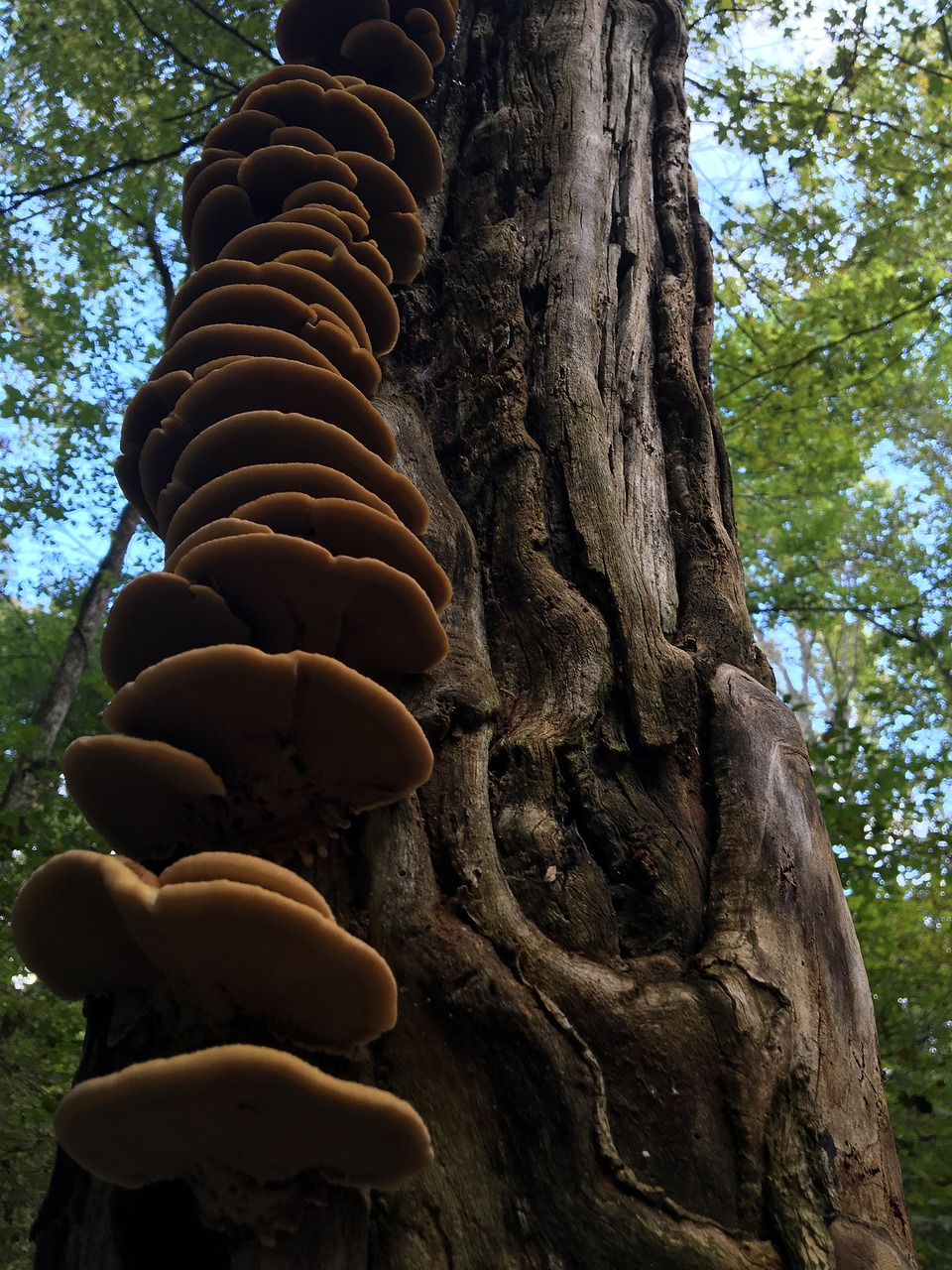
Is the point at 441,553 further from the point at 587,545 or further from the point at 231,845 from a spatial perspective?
the point at 231,845

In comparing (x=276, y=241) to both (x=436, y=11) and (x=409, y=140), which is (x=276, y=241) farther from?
(x=436, y=11)

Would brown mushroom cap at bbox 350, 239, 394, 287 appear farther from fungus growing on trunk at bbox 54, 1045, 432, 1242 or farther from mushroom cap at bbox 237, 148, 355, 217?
fungus growing on trunk at bbox 54, 1045, 432, 1242

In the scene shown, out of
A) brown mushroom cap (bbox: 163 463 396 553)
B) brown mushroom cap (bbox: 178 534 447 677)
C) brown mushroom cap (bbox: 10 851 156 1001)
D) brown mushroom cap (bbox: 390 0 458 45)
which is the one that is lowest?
brown mushroom cap (bbox: 10 851 156 1001)

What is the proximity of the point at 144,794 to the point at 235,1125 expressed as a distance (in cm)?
45

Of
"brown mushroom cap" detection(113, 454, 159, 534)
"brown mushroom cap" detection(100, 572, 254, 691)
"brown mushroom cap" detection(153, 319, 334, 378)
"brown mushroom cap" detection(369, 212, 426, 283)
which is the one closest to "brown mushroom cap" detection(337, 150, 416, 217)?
"brown mushroom cap" detection(369, 212, 426, 283)

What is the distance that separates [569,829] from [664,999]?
13.6 inches

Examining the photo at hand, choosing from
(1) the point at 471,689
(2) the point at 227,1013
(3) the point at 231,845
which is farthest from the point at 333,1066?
(1) the point at 471,689

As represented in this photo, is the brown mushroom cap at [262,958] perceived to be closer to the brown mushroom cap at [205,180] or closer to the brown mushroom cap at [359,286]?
the brown mushroom cap at [359,286]

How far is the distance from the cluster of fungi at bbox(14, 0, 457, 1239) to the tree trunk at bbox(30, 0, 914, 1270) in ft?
0.45

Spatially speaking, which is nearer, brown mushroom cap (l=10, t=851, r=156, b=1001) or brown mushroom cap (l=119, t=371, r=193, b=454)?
brown mushroom cap (l=10, t=851, r=156, b=1001)

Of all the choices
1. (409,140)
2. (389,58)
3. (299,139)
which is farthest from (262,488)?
(389,58)

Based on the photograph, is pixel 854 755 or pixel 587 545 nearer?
pixel 587 545

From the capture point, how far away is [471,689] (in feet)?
5.39

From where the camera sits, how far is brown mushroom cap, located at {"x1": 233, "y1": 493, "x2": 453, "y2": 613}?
135cm
